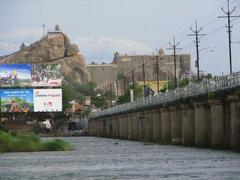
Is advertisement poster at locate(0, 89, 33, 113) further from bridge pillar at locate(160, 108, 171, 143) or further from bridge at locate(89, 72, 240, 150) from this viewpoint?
bridge pillar at locate(160, 108, 171, 143)

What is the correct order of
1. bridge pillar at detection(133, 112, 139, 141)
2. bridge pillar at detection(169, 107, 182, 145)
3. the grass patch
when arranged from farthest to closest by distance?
bridge pillar at detection(133, 112, 139, 141), bridge pillar at detection(169, 107, 182, 145), the grass patch

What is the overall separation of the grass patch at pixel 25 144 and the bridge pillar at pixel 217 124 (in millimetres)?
19355

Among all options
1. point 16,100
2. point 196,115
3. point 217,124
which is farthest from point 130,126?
point 217,124

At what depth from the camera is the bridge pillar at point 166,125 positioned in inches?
4228

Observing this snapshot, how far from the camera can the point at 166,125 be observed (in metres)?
109

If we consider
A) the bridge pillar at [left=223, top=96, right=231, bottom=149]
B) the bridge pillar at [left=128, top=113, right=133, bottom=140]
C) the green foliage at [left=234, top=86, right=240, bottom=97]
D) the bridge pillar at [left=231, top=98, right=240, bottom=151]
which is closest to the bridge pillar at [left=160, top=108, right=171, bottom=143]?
the bridge pillar at [left=223, top=96, right=231, bottom=149]

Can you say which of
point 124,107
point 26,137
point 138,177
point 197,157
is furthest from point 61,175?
point 124,107

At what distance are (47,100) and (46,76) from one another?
668cm

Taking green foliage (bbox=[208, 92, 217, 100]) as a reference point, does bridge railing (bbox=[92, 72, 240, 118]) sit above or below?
above

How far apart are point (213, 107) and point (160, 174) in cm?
3232

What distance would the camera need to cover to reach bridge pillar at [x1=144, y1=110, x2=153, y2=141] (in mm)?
124088

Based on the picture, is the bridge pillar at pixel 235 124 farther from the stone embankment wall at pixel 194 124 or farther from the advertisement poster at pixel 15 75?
the advertisement poster at pixel 15 75

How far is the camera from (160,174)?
154 ft

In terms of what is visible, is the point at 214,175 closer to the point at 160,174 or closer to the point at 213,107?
the point at 160,174
